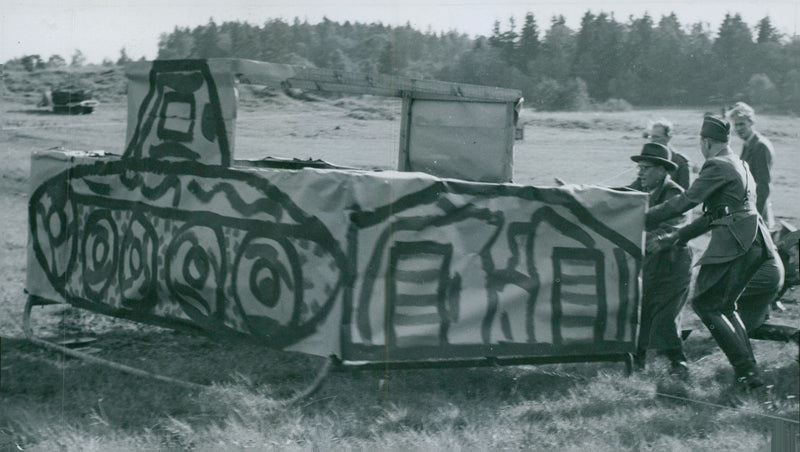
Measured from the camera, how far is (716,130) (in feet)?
18.8

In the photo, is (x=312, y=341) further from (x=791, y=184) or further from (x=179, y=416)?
(x=791, y=184)

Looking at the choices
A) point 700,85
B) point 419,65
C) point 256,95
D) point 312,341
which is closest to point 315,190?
point 312,341

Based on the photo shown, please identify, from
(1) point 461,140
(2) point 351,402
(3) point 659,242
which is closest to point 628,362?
(3) point 659,242

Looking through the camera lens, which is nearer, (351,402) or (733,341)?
(351,402)

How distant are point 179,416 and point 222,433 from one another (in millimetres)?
501

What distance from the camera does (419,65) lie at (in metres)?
15.4

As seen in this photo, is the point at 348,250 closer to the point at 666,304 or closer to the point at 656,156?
the point at 666,304

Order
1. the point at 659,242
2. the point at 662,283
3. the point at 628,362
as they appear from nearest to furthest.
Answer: the point at 628,362, the point at 659,242, the point at 662,283

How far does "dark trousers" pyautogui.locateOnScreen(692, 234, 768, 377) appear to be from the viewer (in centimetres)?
558

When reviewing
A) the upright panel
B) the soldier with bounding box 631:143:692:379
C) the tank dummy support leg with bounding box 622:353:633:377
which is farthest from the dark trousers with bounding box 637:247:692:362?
the upright panel

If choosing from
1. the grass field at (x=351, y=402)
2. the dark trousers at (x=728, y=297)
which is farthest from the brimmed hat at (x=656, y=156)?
the grass field at (x=351, y=402)

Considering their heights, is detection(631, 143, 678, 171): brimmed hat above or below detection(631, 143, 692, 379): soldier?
above

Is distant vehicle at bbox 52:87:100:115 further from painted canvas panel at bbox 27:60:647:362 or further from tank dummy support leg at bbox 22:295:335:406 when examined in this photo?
painted canvas panel at bbox 27:60:647:362

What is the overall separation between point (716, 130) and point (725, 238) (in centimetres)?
74
